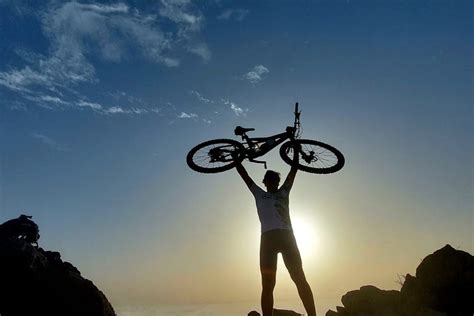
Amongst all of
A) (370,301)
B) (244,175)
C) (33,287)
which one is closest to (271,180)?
(244,175)

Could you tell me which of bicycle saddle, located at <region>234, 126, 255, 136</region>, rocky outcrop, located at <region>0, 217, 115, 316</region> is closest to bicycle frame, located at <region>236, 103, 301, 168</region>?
bicycle saddle, located at <region>234, 126, 255, 136</region>

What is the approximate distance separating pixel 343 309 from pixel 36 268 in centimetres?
1760

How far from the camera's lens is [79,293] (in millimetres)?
22922

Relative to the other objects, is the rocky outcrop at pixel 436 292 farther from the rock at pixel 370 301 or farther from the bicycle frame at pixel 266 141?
the bicycle frame at pixel 266 141

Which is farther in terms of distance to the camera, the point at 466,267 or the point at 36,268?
the point at 36,268

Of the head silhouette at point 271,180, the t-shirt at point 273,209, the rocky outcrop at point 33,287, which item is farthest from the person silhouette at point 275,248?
the rocky outcrop at point 33,287

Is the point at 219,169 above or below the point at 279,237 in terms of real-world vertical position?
above

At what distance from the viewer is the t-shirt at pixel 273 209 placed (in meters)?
6.73

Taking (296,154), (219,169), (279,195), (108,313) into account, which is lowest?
(108,313)

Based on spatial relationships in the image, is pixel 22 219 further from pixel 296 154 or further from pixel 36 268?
pixel 296 154

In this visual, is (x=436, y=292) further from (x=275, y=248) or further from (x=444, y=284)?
(x=275, y=248)

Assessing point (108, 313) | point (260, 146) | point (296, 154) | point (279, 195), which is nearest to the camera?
point (279, 195)

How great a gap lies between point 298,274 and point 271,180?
5.90 ft

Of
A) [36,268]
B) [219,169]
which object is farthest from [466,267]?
[36,268]
